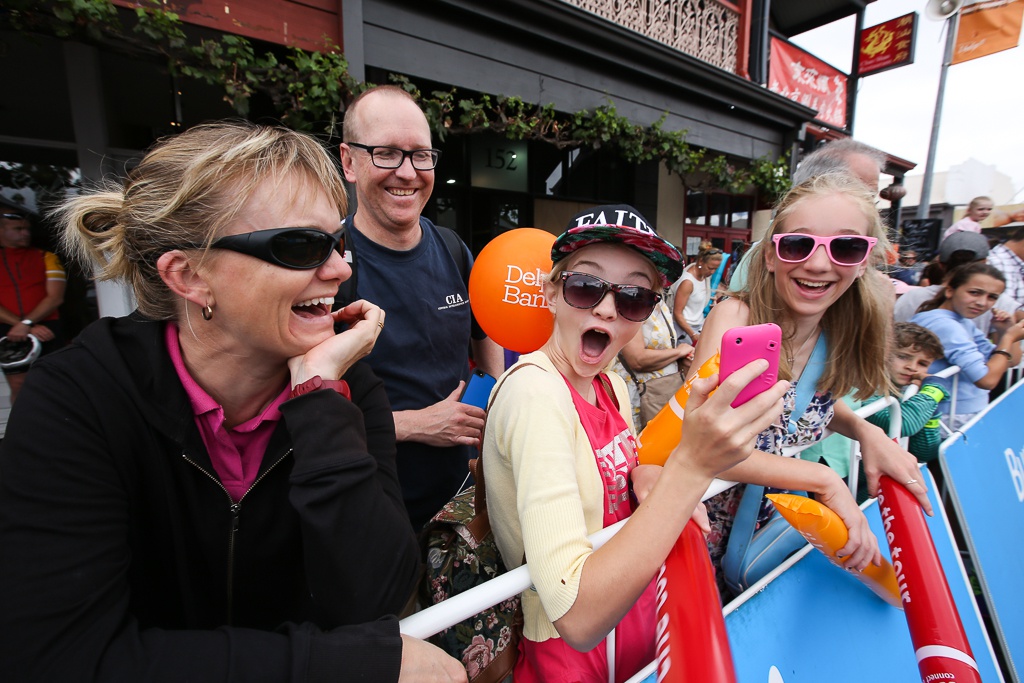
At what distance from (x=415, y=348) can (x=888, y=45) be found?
12.4m

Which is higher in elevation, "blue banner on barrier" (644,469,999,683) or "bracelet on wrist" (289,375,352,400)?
"bracelet on wrist" (289,375,352,400)

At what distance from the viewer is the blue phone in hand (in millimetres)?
2291

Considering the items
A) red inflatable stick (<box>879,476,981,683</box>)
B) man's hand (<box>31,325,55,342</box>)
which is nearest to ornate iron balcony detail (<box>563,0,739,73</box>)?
red inflatable stick (<box>879,476,981,683</box>)

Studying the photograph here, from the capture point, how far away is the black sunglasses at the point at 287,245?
101 cm

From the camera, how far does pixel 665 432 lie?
3.92 ft

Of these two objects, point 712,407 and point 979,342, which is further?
point 979,342

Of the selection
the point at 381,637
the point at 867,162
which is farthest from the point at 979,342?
the point at 381,637

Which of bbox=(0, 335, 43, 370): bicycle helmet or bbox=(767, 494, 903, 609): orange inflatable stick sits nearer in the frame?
bbox=(767, 494, 903, 609): orange inflatable stick

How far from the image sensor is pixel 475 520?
51.4 inches

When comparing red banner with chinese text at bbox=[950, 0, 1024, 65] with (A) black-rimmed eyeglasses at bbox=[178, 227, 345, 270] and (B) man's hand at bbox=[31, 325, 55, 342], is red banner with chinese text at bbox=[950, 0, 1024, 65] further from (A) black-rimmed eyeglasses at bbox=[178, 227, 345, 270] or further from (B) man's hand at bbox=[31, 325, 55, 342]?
(B) man's hand at bbox=[31, 325, 55, 342]

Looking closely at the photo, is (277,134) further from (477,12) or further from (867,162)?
(477,12)

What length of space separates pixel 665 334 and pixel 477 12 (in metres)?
3.56

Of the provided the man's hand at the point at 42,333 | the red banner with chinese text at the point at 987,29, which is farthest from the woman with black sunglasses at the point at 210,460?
the red banner with chinese text at the point at 987,29

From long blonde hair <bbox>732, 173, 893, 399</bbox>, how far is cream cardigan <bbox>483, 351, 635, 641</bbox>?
95cm
